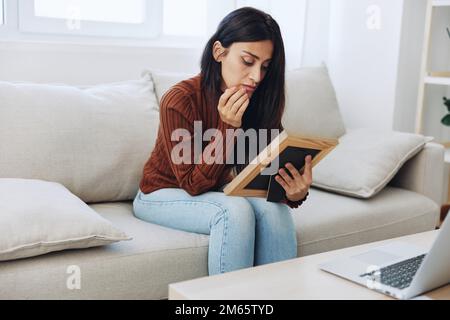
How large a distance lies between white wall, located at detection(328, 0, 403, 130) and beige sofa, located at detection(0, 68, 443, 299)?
464 mm

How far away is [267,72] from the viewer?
6.03 feet

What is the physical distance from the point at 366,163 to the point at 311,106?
0.38m

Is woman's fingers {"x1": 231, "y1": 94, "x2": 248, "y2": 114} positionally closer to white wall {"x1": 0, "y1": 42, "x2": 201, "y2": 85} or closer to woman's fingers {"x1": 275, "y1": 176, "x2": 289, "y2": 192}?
woman's fingers {"x1": 275, "y1": 176, "x2": 289, "y2": 192}

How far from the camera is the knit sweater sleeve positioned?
1699 millimetres

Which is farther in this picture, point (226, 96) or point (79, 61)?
point (79, 61)

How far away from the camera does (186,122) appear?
177 centimetres

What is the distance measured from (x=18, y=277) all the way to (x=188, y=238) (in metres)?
0.44

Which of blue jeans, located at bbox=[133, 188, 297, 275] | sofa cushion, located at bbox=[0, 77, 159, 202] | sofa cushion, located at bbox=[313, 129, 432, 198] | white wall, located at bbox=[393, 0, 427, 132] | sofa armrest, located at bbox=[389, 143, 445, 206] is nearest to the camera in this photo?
blue jeans, located at bbox=[133, 188, 297, 275]

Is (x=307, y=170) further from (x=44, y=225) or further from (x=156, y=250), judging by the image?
(x=44, y=225)

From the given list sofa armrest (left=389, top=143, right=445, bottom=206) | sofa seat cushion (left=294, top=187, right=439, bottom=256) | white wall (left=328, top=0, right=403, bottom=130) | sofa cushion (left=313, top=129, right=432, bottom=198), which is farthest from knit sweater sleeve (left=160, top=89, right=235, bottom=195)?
white wall (left=328, top=0, right=403, bottom=130)

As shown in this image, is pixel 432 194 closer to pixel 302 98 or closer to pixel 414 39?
pixel 302 98

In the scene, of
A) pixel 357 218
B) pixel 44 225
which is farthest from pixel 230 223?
pixel 357 218

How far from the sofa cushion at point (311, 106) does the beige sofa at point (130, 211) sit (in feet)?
0.07
